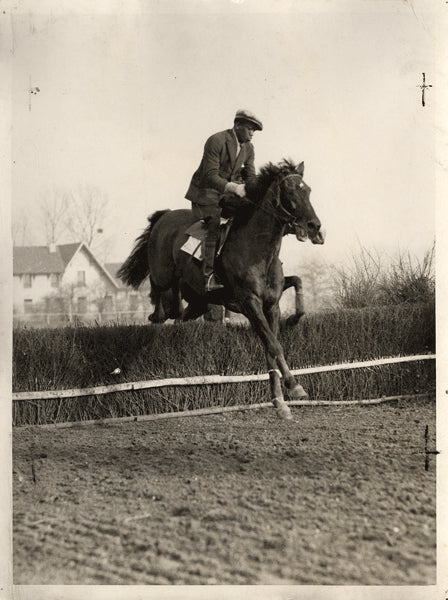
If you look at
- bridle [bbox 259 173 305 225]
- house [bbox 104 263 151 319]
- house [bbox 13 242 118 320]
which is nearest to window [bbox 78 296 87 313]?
house [bbox 13 242 118 320]

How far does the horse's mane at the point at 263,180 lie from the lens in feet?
21.8

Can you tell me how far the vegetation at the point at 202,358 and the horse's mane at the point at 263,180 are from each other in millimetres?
2006

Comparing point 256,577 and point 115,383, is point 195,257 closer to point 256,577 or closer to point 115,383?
point 115,383

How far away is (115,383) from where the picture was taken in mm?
7992

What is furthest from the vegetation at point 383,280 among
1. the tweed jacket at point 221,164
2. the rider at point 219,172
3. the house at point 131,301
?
the house at point 131,301

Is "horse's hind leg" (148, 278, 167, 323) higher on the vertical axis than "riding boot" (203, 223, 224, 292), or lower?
lower

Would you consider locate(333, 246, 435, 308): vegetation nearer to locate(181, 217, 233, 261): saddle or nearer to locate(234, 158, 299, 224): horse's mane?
locate(234, 158, 299, 224): horse's mane

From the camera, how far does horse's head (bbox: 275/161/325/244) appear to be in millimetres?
6211

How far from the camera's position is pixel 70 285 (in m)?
29.0

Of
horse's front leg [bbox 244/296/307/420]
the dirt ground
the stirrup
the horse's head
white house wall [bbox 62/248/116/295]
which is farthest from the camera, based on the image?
white house wall [bbox 62/248/116/295]

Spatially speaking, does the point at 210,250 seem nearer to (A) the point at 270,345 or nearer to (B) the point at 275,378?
(A) the point at 270,345

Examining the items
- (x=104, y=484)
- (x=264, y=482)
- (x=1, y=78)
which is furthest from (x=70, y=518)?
(x=1, y=78)

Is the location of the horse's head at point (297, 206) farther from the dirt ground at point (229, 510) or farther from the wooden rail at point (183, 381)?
the wooden rail at point (183, 381)

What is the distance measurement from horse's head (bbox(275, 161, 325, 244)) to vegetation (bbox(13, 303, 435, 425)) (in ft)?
8.02
